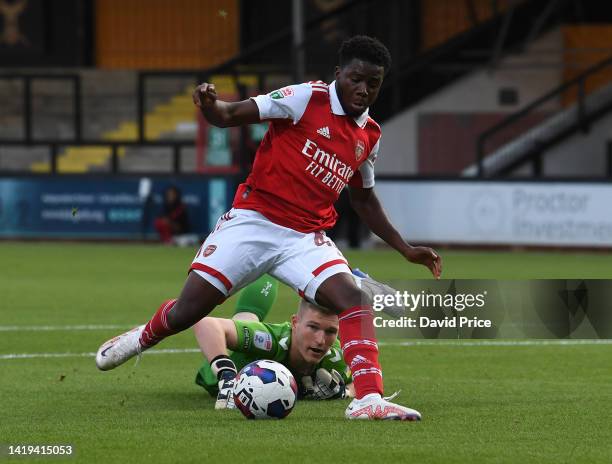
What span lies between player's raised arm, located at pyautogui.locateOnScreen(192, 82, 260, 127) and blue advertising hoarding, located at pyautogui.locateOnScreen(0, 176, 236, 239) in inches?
801

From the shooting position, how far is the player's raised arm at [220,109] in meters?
7.56

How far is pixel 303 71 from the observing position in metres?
28.9

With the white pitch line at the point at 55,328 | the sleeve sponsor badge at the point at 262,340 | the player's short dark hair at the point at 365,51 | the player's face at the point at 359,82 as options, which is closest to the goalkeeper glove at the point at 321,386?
the sleeve sponsor badge at the point at 262,340

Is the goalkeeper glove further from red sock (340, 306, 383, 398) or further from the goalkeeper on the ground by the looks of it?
red sock (340, 306, 383, 398)

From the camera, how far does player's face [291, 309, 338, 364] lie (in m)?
8.70

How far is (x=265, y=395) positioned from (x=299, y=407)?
0.76m

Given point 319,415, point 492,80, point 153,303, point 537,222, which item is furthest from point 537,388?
point 492,80

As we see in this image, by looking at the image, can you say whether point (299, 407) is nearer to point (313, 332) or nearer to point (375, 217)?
point (313, 332)

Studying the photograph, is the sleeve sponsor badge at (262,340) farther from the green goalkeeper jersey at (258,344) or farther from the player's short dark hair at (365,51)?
the player's short dark hair at (365,51)

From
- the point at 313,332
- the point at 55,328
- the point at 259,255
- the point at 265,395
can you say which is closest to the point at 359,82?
the point at 259,255

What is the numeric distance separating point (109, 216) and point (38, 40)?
1012 centimetres

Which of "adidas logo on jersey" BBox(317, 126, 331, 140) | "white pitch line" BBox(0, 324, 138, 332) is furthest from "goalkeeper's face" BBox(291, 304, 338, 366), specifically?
"white pitch line" BBox(0, 324, 138, 332)

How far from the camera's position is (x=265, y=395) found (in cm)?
800

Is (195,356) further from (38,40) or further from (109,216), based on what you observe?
(38,40)
